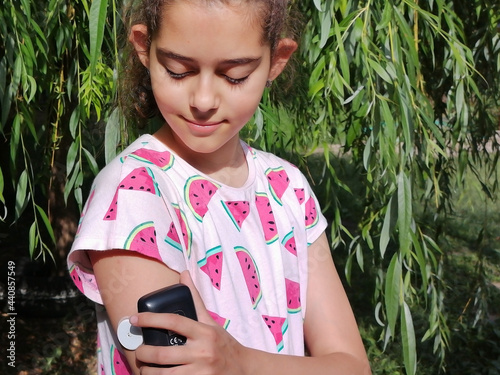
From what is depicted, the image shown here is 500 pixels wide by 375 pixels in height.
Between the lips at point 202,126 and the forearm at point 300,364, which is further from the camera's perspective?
the lips at point 202,126

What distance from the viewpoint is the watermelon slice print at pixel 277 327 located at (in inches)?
37.0

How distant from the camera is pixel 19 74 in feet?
5.59

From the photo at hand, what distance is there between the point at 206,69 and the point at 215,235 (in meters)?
0.20

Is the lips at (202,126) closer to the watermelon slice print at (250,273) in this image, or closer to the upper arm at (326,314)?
the watermelon slice print at (250,273)

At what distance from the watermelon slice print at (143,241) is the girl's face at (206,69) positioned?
0.50ft

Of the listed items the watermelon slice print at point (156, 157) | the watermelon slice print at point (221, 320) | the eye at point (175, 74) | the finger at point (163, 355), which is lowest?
the watermelon slice print at point (221, 320)

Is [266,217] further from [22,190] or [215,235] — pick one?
[22,190]

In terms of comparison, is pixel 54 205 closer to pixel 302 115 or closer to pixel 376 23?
pixel 302 115

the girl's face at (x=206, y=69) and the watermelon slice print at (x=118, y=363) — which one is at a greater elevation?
the girl's face at (x=206, y=69)

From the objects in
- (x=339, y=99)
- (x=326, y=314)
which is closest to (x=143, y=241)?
(x=326, y=314)

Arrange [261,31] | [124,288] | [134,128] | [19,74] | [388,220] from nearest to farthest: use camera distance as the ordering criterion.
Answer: [124,288], [261,31], [134,128], [388,220], [19,74]

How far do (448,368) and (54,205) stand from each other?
196 cm

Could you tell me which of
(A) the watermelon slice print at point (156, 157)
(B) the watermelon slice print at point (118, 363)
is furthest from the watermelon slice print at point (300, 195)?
(B) the watermelon slice print at point (118, 363)

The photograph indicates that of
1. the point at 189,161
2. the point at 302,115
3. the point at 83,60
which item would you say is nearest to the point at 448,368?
the point at 302,115
